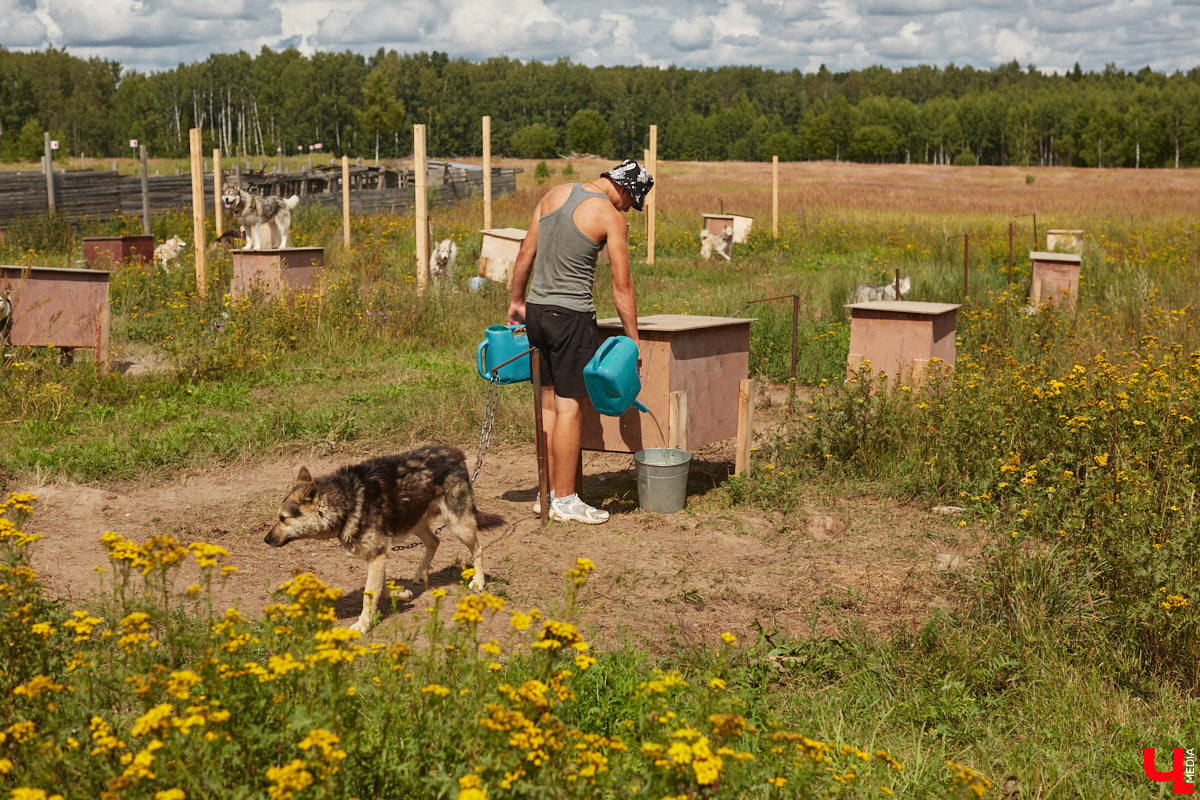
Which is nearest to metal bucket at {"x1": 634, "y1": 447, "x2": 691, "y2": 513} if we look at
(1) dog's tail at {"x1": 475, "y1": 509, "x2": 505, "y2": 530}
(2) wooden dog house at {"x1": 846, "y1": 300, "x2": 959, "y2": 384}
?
(1) dog's tail at {"x1": 475, "y1": 509, "x2": 505, "y2": 530}

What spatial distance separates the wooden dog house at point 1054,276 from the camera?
38.1 ft

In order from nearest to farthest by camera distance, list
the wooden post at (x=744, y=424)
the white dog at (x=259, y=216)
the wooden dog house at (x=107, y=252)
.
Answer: the wooden post at (x=744, y=424) < the white dog at (x=259, y=216) < the wooden dog house at (x=107, y=252)

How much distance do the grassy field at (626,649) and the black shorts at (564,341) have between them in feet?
4.50

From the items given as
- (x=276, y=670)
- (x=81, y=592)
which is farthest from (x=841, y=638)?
(x=81, y=592)

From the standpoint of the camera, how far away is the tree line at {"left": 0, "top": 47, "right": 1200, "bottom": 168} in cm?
10125

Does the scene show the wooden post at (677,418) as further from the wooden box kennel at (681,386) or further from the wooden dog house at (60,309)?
the wooden dog house at (60,309)

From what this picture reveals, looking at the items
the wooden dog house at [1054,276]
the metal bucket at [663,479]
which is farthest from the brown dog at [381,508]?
the wooden dog house at [1054,276]

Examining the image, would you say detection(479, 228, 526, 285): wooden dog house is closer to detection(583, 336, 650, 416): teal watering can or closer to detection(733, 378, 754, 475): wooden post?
detection(733, 378, 754, 475): wooden post

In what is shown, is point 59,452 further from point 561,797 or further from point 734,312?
point 734,312

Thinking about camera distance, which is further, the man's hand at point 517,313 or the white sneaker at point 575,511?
the man's hand at point 517,313

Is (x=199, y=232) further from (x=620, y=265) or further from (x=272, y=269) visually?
(x=620, y=265)

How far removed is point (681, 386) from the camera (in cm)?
643

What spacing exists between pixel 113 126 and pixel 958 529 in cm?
11546

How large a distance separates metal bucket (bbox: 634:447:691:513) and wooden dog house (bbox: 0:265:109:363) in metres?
5.58
